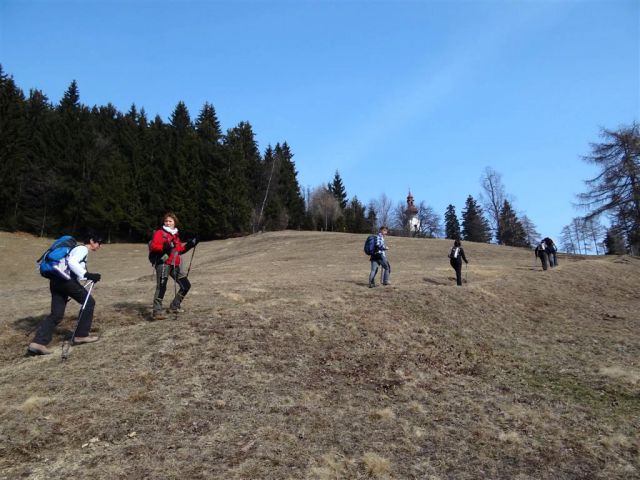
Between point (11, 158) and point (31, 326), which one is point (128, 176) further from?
point (31, 326)

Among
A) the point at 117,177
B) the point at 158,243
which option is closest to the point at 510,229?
the point at 117,177

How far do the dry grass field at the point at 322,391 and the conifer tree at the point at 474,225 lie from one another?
7598cm

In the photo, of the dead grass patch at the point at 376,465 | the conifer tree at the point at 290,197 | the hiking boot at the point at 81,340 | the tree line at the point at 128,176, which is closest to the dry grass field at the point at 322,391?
the dead grass patch at the point at 376,465

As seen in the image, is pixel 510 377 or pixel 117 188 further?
pixel 117 188

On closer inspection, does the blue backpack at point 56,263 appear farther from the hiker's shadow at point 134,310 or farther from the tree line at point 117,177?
the tree line at point 117,177

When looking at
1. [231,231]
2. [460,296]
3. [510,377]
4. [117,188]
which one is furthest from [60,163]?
[510,377]

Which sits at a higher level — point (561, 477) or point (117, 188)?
point (117, 188)

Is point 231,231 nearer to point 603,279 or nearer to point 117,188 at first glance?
point 117,188

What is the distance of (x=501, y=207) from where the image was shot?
53.0 m

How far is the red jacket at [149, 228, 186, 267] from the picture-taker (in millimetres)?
8805

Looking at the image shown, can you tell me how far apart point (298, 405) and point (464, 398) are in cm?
297

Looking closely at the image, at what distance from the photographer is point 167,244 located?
891cm

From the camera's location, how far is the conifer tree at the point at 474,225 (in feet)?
281

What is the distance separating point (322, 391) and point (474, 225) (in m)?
85.9
